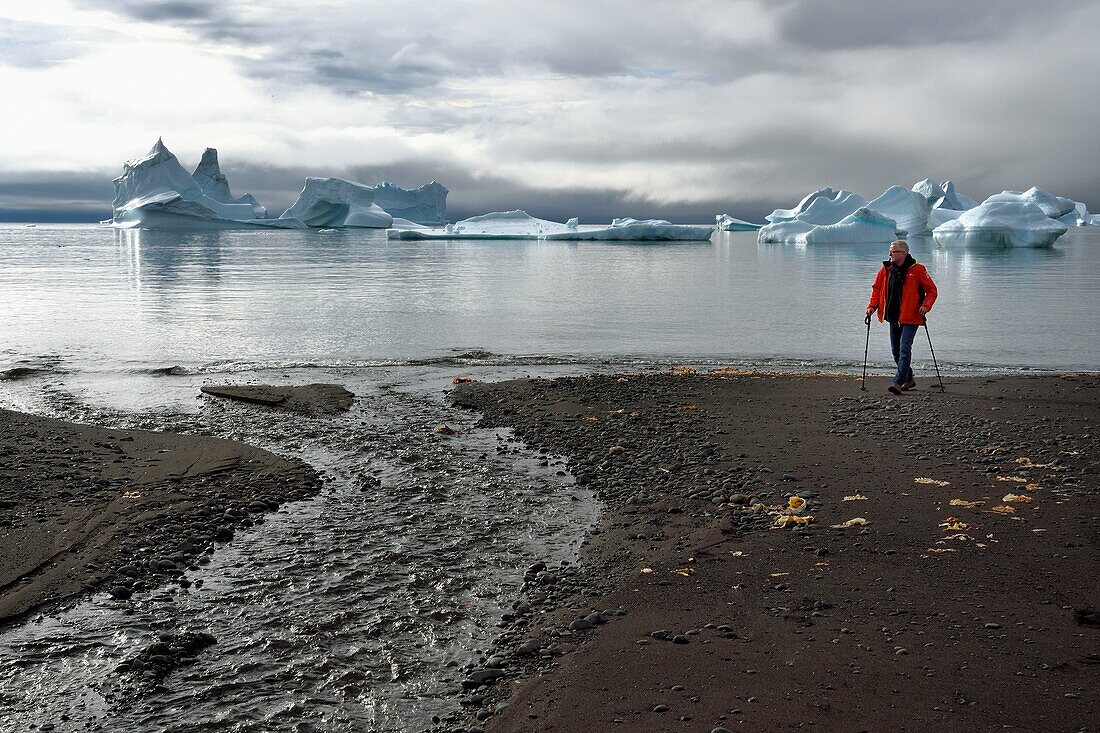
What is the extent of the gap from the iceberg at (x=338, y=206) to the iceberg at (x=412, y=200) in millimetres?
6412

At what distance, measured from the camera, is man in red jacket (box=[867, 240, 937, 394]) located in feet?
31.0

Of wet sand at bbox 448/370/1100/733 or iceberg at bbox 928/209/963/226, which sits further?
iceberg at bbox 928/209/963/226

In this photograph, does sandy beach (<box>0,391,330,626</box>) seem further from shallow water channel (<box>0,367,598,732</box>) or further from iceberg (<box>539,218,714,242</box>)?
iceberg (<box>539,218,714,242</box>)

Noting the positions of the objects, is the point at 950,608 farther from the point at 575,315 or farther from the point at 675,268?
the point at 675,268

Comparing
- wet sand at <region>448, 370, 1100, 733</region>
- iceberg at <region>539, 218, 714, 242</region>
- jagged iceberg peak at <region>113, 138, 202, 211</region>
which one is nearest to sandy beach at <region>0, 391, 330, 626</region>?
wet sand at <region>448, 370, 1100, 733</region>

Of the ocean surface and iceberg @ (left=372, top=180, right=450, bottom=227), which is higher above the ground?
iceberg @ (left=372, top=180, right=450, bottom=227)

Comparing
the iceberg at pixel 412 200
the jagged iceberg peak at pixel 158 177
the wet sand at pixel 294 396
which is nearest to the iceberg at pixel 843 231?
the iceberg at pixel 412 200

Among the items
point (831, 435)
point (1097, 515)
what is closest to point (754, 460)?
point (831, 435)

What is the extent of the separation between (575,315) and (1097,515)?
53.5 ft

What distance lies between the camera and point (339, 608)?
4730mm

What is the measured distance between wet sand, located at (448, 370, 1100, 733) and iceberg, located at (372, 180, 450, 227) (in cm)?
10505

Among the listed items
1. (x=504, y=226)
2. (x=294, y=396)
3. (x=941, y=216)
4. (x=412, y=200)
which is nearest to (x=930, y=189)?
(x=941, y=216)

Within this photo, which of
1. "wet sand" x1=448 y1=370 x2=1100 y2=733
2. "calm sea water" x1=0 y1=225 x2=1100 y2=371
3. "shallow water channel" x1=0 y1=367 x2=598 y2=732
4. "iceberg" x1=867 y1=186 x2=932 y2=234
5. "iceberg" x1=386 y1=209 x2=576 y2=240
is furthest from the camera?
"iceberg" x1=386 y1=209 x2=576 y2=240

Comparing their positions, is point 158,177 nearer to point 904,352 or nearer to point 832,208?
point 832,208
